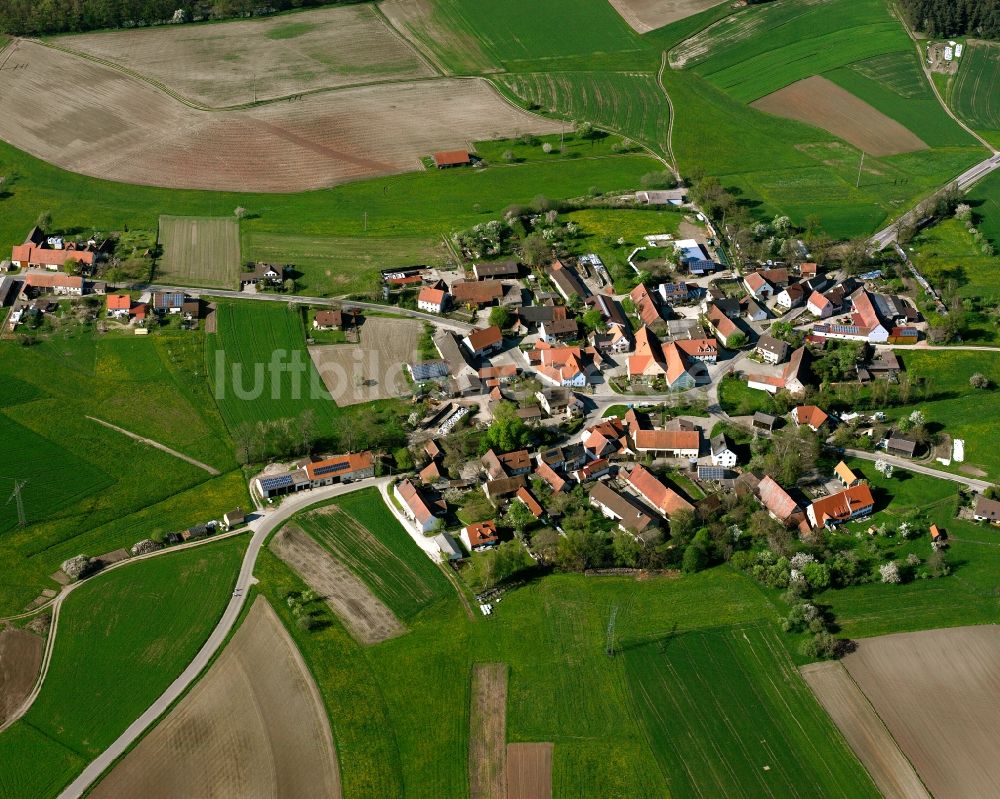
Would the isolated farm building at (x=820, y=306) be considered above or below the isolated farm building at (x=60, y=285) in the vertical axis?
below

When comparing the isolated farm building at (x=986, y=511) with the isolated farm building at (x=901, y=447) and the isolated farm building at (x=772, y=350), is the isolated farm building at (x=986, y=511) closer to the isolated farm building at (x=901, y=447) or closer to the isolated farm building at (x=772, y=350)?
the isolated farm building at (x=901, y=447)

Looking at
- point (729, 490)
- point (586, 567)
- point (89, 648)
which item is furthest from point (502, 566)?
point (89, 648)

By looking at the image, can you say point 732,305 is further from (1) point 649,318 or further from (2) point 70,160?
(2) point 70,160

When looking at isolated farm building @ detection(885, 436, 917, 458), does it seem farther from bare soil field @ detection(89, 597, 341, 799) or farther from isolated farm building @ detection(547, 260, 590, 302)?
bare soil field @ detection(89, 597, 341, 799)

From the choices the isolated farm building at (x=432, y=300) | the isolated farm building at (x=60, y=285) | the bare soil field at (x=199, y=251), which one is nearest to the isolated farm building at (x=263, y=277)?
the bare soil field at (x=199, y=251)

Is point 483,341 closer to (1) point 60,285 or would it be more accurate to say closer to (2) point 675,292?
(2) point 675,292

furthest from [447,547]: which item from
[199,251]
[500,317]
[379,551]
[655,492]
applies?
[199,251]
